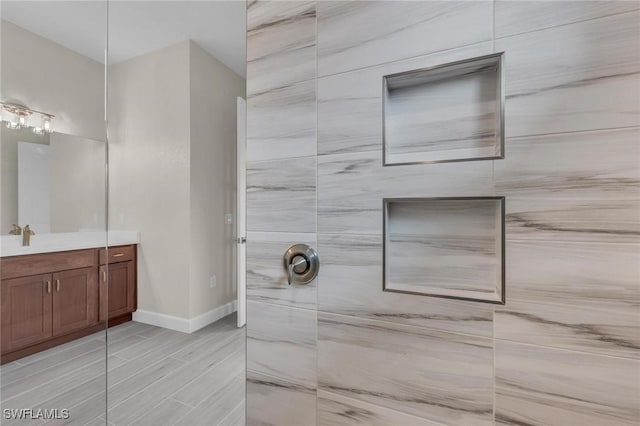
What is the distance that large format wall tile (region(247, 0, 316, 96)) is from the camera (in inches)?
31.0

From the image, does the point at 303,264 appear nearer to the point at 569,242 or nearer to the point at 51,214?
the point at 569,242

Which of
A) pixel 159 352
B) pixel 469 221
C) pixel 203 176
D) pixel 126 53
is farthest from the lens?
pixel 203 176

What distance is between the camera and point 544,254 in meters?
0.54

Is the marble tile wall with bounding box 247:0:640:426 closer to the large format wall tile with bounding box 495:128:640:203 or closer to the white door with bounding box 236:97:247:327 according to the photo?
the large format wall tile with bounding box 495:128:640:203

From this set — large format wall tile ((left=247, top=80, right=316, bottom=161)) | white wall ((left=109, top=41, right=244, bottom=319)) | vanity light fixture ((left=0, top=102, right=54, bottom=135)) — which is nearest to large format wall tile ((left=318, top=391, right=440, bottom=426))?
large format wall tile ((left=247, top=80, right=316, bottom=161))

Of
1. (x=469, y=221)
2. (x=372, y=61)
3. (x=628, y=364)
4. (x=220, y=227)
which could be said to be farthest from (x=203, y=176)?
(x=628, y=364)

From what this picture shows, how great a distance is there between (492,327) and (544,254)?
19 centimetres

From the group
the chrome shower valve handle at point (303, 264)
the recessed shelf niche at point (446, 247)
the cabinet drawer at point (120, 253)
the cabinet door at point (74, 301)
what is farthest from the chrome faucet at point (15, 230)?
the recessed shelf niche at point (446, 247)

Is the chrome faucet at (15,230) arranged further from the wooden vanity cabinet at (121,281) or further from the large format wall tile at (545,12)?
the large format wall tile at (545,12)

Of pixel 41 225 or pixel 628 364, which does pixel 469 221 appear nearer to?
pixel 628 364

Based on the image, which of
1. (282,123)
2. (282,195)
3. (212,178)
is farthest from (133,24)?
(282,195)

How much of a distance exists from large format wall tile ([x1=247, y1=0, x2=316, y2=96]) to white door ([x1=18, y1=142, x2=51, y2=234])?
6.27 feet

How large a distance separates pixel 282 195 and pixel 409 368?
1.90 feet

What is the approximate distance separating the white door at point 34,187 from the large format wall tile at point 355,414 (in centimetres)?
221
